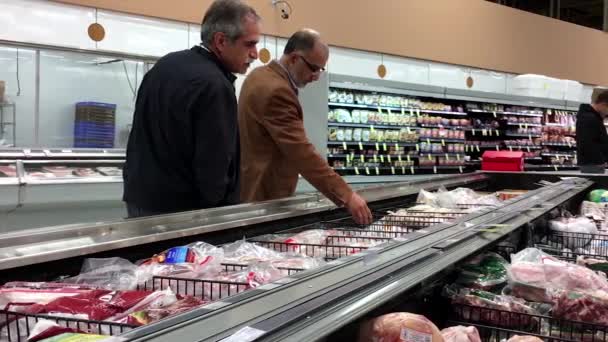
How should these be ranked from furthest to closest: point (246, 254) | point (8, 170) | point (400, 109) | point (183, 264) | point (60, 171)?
1. point (400, 109)
2. point (60, 171)
3. point (8, 170)
4. point (246, 254)
5. point (183, 264)

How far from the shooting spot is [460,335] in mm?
1220

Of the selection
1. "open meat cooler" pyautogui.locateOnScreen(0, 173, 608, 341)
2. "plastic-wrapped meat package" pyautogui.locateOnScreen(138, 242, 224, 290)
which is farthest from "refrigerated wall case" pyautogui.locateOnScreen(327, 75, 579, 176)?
"plastic-wrapped meat package" pyautogui.locateOnScreen(138, 242, 224, 290)

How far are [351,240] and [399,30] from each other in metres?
7.34

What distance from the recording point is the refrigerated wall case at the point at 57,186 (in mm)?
4645

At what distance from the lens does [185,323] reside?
86 centimetres

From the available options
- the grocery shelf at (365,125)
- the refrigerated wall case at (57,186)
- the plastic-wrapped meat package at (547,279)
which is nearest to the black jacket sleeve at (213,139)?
the plastic-wrapped meat package at (547,279)

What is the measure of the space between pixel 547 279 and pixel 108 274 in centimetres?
122

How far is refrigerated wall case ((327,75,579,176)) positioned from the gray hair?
211 inches

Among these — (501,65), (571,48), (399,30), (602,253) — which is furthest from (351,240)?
(571,48)

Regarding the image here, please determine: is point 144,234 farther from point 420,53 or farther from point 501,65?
point 501,65

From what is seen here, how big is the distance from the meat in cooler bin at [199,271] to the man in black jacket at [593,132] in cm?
501

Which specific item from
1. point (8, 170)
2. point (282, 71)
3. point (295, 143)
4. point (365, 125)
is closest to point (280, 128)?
point (295, 143)

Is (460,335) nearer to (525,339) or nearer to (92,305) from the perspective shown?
(525,339)

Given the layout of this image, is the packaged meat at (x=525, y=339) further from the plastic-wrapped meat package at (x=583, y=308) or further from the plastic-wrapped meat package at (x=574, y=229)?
the plastic-wrapped meat package at (x=574, y=229)
